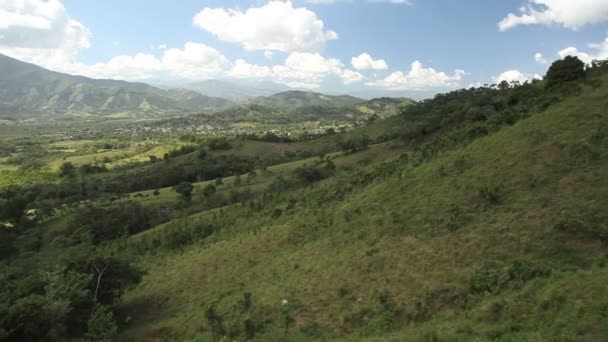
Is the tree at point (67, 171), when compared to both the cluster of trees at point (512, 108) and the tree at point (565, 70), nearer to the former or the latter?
the cluster of trees at point (512, 108)

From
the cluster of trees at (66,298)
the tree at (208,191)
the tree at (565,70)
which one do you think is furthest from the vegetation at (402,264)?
the tree at (208,191)

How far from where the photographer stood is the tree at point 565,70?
51.8 m

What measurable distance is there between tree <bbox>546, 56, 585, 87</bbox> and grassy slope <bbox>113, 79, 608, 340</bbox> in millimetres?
30515

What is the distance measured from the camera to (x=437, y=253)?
714 inches

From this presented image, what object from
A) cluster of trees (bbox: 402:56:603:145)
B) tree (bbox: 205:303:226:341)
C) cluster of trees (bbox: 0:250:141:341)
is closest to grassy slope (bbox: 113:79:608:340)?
tree (bbox: 205:303:226:341)

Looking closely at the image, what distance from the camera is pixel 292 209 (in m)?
35.3

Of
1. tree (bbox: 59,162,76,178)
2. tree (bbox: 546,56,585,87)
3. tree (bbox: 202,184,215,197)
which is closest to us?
tree (bbox: 546,56,585,87)

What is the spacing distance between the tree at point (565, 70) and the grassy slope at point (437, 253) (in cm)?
3051

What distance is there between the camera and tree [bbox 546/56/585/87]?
5178cm

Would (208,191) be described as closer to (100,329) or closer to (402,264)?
(100,329)

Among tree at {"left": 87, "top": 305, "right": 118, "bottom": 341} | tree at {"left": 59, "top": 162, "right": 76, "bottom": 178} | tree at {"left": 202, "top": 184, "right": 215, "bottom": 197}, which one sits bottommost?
tree at {"left": 59, "top": 162, "right": 76, "bottom": 178}

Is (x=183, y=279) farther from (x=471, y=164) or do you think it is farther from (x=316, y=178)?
(x=316, y=178)

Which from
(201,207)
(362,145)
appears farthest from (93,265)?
(362,145)

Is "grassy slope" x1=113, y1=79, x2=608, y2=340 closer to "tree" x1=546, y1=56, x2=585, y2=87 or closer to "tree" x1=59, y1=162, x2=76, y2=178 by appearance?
"tree" x1=546, y1=56, x2=585, y2=87
